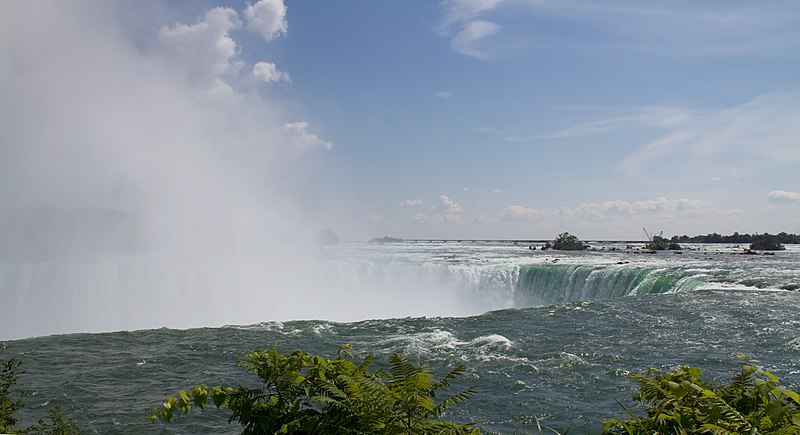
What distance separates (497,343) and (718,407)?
33.9ft

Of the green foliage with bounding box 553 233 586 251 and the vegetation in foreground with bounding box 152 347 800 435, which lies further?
the green foliage with bounding box 553 233 586 251

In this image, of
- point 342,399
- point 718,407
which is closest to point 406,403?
point 342,399

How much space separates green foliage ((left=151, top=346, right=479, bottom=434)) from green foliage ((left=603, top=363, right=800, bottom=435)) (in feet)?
2.85

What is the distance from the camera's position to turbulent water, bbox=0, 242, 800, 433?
27.1ft

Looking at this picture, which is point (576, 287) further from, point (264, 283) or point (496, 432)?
point (496, 432)

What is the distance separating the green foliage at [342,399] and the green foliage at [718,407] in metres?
0.87

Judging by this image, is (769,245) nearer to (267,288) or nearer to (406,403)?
(267,288)

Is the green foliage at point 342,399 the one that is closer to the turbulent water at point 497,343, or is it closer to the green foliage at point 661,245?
the turbulent water at point 497,343

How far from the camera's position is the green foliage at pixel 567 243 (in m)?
60.0

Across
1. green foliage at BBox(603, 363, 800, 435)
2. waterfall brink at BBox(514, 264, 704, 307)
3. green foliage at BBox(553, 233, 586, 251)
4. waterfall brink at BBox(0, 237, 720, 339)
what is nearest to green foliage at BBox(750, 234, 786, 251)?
green foliage at BBox(553, 233, 586, 251)

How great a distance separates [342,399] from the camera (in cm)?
237

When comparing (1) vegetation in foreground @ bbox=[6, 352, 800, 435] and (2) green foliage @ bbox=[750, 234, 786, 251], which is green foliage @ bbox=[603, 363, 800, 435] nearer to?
(1) vegetation in foreground @ bbox=[6, 352, 800, 435]

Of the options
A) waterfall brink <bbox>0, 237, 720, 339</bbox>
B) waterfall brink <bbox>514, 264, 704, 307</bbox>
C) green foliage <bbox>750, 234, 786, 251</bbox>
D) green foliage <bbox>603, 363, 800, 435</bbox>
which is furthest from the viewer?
green foliage <bbox>750, 234, 786, 251</bbox>

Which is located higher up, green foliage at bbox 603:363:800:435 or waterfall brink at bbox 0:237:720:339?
green foliage at bbox 603:363:800:435
